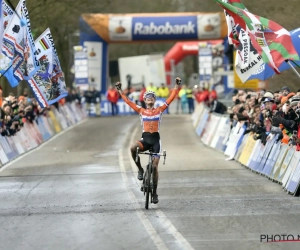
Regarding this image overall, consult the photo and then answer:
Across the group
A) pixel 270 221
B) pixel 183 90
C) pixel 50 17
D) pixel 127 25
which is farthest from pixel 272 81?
pixel 270 221

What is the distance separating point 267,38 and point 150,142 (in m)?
3.59

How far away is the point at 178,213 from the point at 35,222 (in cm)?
213

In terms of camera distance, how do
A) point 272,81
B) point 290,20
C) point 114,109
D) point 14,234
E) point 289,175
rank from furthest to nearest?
point 114,109, point 272,81, point 290,20, point 289,175, point 14,234

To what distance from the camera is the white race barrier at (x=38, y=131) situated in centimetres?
2579

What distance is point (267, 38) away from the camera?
56.5 feet

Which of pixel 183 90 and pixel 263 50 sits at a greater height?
pixel 263 50

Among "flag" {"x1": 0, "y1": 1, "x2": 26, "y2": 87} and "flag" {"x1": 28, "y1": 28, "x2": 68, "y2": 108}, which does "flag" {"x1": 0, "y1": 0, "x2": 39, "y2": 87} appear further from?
"flag" {"x1": 28, "y1": 28, "x2": 68, "y2": 108}

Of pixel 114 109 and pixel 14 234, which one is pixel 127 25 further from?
pixel 14 234

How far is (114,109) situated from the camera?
175 feet

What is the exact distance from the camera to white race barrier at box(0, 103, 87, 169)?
84.6ft

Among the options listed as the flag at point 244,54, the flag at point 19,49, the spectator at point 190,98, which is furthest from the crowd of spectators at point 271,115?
the spectator at point 190,98

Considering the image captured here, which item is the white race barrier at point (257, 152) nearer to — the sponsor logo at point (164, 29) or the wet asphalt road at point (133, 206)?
the wet asphalt road at point (133, 206)

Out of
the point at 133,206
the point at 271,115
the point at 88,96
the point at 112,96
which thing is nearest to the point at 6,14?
the point at 271,115

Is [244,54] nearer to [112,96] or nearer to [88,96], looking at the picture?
[88,96]
